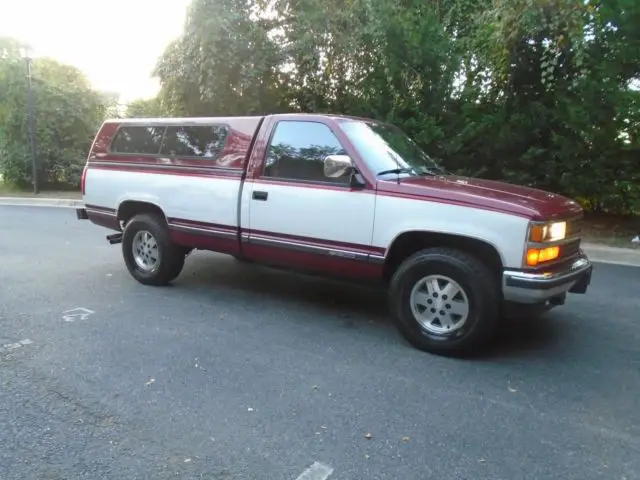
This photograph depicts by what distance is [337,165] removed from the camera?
4.43 metres

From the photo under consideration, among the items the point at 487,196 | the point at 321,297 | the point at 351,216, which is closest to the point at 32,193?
the point at 321,297

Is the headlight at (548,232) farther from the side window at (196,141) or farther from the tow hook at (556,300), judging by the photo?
the side window at (196,141)

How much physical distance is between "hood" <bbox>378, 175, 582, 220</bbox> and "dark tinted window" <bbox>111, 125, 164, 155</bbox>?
113 inches

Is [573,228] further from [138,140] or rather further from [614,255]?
[138,140]

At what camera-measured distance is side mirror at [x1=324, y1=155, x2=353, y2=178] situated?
14.5 ft

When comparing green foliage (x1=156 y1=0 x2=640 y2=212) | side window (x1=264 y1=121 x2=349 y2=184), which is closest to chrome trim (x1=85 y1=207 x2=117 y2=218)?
side window (x1=264 y1=121 x2=349 y2=184)

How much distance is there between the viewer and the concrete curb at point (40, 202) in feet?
48.4

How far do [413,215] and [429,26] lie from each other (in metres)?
7.20

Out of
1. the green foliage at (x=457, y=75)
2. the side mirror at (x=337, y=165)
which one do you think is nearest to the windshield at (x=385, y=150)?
the side mirror at (x=337, y=165)

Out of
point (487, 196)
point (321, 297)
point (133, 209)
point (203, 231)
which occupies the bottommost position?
point (321, 297)

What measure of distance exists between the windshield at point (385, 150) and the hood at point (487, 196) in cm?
25

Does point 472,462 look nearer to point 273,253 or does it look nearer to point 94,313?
point 273,253

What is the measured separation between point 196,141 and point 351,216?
2.09m

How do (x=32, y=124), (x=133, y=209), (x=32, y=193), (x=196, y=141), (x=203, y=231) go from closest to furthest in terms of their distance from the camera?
(x=203, y=231) < (x=196, y=141) < (x=133, y=209) < (x=32, y=124) < (x=32, y=193)
